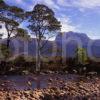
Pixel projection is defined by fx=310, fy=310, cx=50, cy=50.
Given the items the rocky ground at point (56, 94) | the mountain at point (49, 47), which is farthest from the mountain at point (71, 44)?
the rocky ground at point (56, 94)

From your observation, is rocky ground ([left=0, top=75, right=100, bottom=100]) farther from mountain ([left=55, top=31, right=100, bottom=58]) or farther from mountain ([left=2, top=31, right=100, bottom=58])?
mountain ([left=55, top=31, right=100, bottom=58])

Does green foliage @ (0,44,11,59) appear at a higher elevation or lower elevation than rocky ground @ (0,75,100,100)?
higher

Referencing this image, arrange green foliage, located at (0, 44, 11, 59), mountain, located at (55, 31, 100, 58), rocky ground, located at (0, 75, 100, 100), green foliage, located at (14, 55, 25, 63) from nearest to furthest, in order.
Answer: rocky ground, located at (0, 75, 100, 100) → green foliage, located at (0, 44, 11, 59) → green foliage, located at (14, 55, 25, 63) → mountain, located at (55, 31, 100, 58)

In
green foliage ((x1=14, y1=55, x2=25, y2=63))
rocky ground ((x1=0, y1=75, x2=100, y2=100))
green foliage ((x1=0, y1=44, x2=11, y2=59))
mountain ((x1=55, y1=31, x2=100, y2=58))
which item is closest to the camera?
rocky ground ((x1=0, y1=75, x2=100, y2=100))

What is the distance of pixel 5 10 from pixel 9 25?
175 cm

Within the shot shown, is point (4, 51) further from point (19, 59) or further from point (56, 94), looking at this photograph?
point (56, 94)

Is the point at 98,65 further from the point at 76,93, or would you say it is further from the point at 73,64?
the point at 76,93

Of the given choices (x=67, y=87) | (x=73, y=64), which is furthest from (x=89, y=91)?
(x=73, y=64)

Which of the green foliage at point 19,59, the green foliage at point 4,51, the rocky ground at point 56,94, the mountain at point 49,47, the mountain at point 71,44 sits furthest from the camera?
the mountain at point 71,44

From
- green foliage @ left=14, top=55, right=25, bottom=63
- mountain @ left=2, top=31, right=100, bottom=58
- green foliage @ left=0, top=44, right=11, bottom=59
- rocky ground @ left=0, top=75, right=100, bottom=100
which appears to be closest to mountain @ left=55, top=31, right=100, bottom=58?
mountain @ left=2, top=31, right=100, bottom=58

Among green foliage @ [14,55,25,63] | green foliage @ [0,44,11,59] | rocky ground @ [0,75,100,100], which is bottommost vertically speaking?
rocky ground @ [0,75,100,100]

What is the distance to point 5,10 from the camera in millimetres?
33562

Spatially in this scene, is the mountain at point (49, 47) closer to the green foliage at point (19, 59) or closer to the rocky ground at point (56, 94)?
the green foliage at point (19, 59)

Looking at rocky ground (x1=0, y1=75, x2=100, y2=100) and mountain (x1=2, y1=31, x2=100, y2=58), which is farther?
mountain (x1=2, y1=31, x2=100, y2=58)
